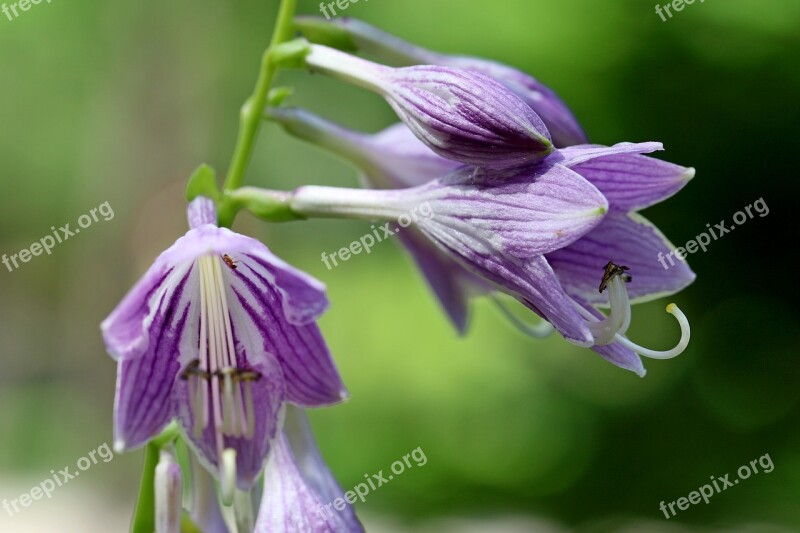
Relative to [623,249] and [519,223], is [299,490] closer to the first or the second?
[519,223]

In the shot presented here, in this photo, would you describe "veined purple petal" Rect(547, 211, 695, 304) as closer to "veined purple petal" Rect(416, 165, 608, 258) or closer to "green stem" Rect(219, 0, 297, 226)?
"veined purple petal" Rect(416, 165, 608, 258)

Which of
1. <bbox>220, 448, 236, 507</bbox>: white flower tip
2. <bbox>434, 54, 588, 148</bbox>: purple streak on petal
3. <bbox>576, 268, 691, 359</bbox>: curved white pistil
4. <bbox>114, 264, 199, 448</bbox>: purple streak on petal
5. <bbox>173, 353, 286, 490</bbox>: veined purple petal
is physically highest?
<bbox>434, 54, 588, 148</bbox>: purple streak on petal

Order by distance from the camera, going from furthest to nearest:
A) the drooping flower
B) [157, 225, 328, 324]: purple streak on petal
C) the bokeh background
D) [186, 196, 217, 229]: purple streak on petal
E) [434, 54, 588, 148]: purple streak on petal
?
the bokeh background, [434, 54, 588, 148]: purple streak on petal, [186, 196, 217, 229]: purple streak on petal, the drooping flower, [157, 225, 328, 324]: purple streak on petal

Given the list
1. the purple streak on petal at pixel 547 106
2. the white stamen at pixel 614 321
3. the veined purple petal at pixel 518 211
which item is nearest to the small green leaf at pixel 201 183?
the veined purple petal at pixel 518 211

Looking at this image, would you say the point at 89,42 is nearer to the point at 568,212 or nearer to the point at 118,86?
the point at 118,86

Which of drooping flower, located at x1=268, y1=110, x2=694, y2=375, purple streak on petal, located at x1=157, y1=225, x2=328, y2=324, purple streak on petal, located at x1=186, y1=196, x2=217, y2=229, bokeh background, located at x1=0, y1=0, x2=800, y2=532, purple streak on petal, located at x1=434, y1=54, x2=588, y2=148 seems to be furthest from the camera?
bokeh background, located at x1=0, y1=0, x2=800, y2=532

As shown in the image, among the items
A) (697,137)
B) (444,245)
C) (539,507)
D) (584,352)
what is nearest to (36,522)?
(539,507)

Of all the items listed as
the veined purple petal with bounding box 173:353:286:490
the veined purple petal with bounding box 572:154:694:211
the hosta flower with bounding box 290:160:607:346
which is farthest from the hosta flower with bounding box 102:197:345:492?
the veined purple petal with bounding box 572:154:694:211

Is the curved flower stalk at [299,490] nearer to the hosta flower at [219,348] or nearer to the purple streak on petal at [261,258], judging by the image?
the hosta flower at [219,348]
